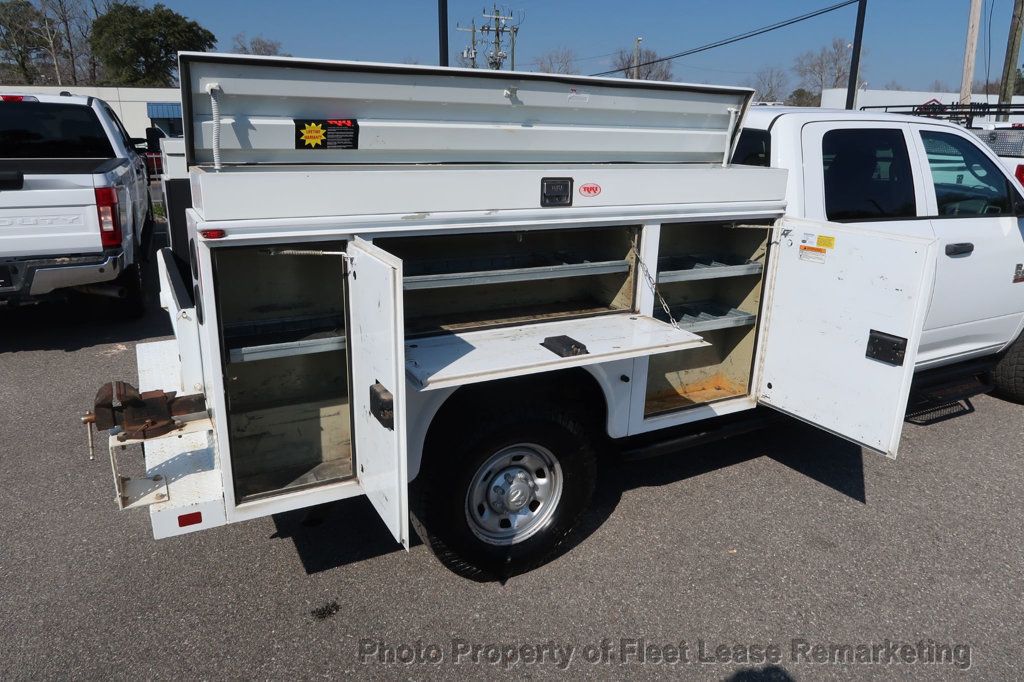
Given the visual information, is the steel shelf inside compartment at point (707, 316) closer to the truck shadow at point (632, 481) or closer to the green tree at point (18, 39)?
the truck shadow at point (632, 481)

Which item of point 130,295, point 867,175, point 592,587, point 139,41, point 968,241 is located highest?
point 139,41

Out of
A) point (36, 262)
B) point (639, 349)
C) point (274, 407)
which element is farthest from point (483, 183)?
point (36, 262)

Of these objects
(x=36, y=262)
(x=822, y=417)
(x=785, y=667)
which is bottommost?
(x=785, y=667)

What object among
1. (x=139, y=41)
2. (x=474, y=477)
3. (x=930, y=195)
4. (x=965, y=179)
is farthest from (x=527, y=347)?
(x=139, y=41)

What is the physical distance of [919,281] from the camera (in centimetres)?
329

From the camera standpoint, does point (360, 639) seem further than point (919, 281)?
No

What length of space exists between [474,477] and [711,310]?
77.4 inches

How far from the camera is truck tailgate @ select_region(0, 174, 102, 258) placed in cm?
588

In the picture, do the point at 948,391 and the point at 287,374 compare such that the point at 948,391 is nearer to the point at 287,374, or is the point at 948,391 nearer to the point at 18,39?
the point at 287,374

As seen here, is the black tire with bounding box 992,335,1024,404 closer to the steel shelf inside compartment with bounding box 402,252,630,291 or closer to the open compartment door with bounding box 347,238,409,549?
the steel shelf inside compartment with bounding box 402,252,630,291

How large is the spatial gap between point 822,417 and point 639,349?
1286 millimetres

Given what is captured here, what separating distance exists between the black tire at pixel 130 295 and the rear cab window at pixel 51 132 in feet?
4.11

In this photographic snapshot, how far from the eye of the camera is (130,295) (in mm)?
7551

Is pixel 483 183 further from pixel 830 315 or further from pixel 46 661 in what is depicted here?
pixel 46 661
